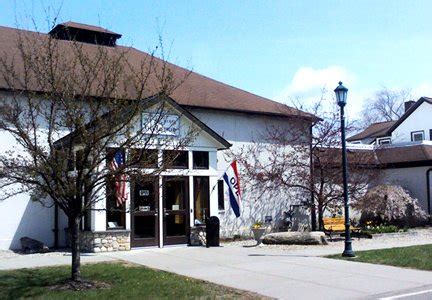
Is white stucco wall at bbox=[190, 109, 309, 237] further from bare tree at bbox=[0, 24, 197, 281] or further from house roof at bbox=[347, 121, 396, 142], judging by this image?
house roof at bbox=[347, 121, 396, 142]

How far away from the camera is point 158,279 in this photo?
477 inches

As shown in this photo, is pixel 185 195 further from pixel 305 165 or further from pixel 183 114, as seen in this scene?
pixel 305 165

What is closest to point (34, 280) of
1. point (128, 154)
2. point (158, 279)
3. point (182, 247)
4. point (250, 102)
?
point (158, 279)

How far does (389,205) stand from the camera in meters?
26.9

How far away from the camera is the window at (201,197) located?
20.1m

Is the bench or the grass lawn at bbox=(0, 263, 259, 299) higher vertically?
the bench

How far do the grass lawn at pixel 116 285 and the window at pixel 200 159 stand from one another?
6.91 metres

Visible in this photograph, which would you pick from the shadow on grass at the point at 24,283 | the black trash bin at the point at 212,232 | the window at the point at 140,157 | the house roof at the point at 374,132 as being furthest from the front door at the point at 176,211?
the house roof at the point at 374,132

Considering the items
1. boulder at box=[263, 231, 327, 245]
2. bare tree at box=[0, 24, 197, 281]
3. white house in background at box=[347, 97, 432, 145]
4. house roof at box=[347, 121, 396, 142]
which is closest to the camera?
bare tree at box=[0, 24, 197, 281]

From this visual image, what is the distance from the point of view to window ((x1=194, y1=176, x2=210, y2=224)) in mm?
20062

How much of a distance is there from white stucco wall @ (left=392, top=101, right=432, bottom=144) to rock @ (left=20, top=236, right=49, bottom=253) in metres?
35.2

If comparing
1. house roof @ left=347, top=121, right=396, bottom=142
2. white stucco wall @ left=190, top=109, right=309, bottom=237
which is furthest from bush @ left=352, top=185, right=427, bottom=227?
house roof @ left=347, top=121, right=396, bottom=142

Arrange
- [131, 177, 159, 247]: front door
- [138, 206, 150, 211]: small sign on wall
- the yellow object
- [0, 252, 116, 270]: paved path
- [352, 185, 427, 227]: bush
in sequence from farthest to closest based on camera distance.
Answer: [352, 185, 427, 227]: bush < the yellow object < [138, 206, 150, 211]: small sign on wall < [131, 177, 159, 247]: front door < [0, 252, 116, 270]: paved path

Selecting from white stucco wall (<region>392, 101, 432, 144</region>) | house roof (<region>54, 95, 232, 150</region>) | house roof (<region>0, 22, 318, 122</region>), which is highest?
white stucco wall (<region>392, 101, 432, 144</region>)
